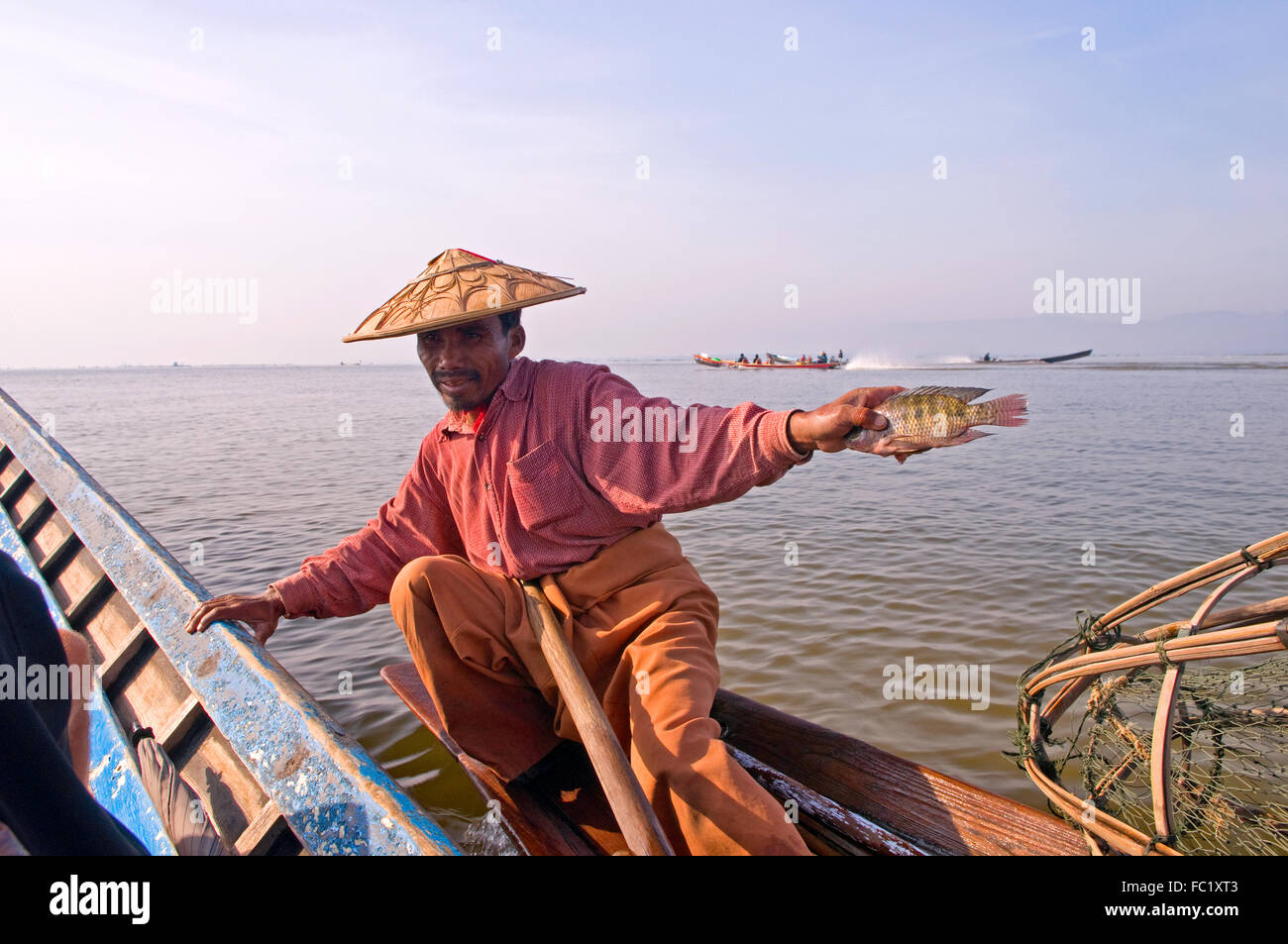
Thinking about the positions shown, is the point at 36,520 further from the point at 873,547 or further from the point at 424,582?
the point at 873,547

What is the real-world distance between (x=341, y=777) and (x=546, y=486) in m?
0.95

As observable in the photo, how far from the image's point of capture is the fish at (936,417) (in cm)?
151

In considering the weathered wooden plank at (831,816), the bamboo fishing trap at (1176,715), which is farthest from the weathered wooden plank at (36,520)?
the bamboo fishing trap at (1176,715)

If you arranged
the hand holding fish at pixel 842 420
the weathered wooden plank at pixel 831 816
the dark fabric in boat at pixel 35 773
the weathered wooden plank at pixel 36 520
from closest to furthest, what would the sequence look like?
the dark fabric in boat at pixel 35 773 → the hand holding fish at pixel 842 420 → the weathered wooden plank at pixel 831 816 → the weathered wooden plank at pixel 36 520

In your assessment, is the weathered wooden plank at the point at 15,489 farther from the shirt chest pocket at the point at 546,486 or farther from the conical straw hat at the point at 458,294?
the shirt chest pocket at the point at 546,486

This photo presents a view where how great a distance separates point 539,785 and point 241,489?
891cm

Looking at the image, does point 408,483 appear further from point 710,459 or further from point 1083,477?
point 1083,477

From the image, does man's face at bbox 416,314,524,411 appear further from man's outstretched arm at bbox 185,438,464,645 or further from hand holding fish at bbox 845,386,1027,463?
hand holding fish at bbox 845,386,1027,463

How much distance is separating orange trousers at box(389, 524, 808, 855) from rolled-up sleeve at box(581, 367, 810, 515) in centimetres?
24

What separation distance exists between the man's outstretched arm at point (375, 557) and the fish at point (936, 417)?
1.70m

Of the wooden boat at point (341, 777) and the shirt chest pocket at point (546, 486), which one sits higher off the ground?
the shirt chest pocket at point (546, 486)

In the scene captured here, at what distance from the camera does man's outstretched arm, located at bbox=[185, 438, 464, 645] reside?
272 centimetres

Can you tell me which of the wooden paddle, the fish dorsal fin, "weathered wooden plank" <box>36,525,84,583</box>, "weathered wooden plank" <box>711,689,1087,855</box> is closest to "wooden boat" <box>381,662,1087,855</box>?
"weathered wooden plank" <box>711,689,1087,855</box>
